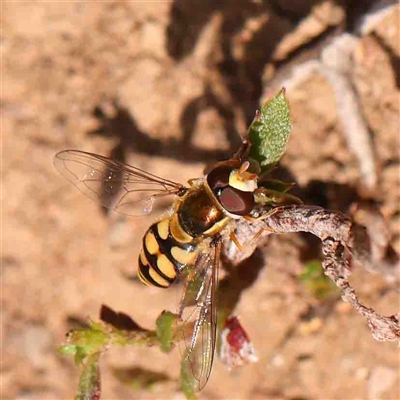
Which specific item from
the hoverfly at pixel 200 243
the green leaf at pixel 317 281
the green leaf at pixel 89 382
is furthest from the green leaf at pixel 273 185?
the green leaf at pixel 89 382

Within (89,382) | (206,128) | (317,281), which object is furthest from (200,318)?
(206,128)

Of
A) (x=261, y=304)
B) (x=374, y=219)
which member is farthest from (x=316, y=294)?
(x=374, y=219)

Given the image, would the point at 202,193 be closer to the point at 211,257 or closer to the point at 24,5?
the point at 211,257

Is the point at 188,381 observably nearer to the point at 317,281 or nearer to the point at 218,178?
the point at 218,178

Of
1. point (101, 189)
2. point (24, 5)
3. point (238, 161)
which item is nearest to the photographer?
point (238, 161)

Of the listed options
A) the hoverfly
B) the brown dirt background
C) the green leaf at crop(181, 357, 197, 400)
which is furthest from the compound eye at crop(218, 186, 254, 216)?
the brown dirt background

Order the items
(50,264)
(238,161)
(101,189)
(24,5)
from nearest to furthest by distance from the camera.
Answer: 1. (238,161)
2. (101,189)
3. (24,5)
4. (50,264)

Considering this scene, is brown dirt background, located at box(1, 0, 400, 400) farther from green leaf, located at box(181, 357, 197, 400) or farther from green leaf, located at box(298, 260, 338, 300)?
green leaf, located at box(181, 357, 197, 400)
